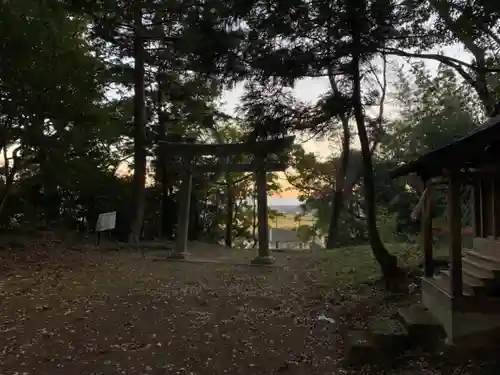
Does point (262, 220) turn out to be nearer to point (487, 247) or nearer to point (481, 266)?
point (487, 247)

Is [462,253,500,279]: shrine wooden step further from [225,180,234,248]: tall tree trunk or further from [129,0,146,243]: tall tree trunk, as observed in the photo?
[225,180,234,248]: tall tree trunk

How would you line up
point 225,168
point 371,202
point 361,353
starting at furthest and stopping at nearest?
point 225,168 < point 371,202 < point 361,353

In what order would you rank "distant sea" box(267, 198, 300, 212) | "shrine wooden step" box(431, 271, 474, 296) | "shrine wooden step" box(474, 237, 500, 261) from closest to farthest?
"shrine wooden step" box(431, 271, 474, 296) → "shrine wooden step" box(474, 237, 500, 261) → "distant sea" box(267, 198, 300, 212)

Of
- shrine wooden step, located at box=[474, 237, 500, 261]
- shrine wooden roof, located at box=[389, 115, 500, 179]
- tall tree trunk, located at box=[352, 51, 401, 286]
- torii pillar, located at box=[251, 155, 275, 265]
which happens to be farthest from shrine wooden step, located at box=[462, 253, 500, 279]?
torii pillar, located at box=[251, 155, 275, 265]

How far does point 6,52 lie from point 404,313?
24.9 feet

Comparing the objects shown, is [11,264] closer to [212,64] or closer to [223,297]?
[223,297]

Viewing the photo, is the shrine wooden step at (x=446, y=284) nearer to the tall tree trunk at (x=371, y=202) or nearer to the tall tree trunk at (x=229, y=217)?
the tall tree trunk at (x=371, y=202)

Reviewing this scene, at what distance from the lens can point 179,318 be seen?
18.2 feet

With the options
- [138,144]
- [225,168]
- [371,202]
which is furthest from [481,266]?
[138,144]

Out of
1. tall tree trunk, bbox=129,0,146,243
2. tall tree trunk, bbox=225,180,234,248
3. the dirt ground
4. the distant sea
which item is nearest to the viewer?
the dirt ground

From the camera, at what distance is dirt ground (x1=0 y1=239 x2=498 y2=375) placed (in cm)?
431

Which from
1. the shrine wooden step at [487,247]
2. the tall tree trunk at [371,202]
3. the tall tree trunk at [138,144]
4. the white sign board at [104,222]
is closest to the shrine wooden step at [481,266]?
the shrine wooden step at [487,247]

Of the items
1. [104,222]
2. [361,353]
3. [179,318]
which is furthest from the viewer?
[104,222]

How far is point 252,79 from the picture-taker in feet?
18.8
